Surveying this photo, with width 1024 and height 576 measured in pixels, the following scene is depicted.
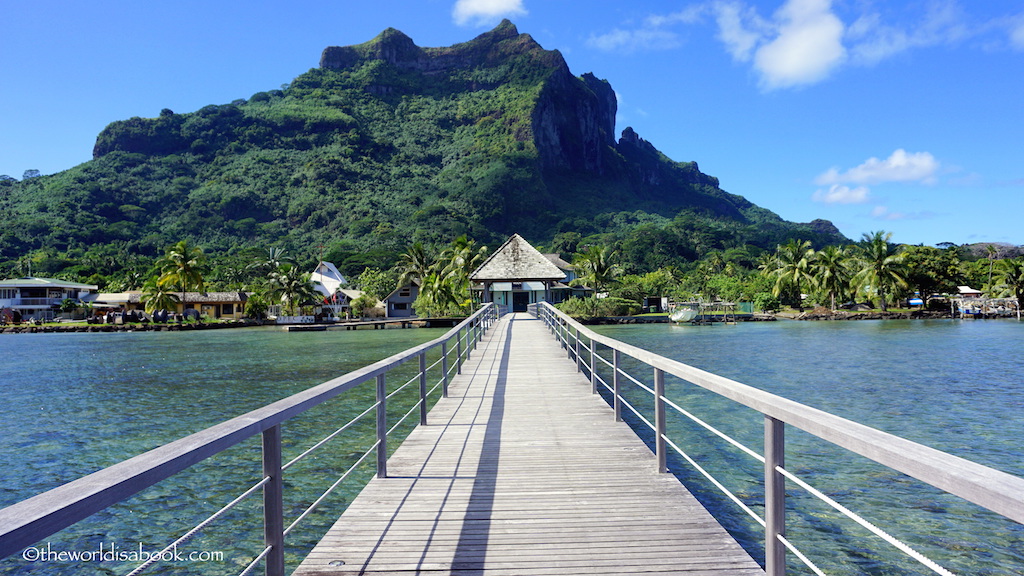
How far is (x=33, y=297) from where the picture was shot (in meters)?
57.4

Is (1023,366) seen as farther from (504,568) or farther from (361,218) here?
(361,218)

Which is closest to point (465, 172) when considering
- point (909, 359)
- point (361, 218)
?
point (361, 218)

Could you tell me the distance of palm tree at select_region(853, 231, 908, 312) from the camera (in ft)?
170

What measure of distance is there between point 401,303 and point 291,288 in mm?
10979

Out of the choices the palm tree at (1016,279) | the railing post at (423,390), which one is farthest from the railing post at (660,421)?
the palm tree at (1016,279)

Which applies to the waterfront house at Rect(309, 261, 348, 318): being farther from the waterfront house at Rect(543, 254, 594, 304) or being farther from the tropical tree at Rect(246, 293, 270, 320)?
the waterfront house at Rect(543, 254, 594, 304)

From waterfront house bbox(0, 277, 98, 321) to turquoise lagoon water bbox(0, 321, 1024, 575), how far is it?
120 feet

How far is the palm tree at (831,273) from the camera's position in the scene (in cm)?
5356

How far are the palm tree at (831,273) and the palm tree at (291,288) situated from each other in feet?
155

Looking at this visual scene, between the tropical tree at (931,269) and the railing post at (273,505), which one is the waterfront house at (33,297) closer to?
the railing post at (273,505)

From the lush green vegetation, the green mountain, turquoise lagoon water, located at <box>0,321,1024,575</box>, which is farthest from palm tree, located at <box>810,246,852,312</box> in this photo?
the green mountain

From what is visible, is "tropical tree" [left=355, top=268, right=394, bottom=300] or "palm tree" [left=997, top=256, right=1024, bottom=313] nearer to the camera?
"palm tree" [left=997, top=256, right=1024, bottom=313]

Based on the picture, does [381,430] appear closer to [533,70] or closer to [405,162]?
[405,162]

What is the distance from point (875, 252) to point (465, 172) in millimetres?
91893
